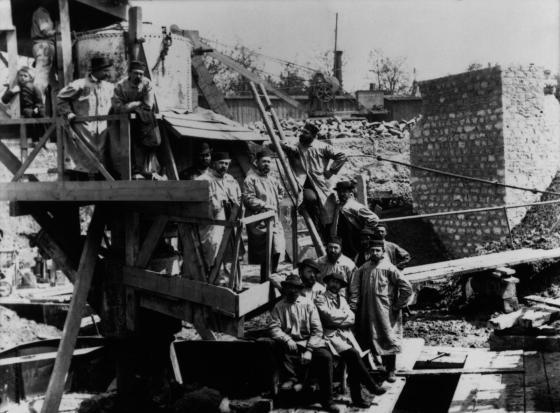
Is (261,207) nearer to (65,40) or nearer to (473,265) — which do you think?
(65,40)

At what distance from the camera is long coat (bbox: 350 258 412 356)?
277 inches

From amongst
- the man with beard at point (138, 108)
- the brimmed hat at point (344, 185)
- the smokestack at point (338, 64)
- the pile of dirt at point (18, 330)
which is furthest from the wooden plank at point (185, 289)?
the smokestack at point (338, 64)

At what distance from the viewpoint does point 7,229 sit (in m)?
23.0

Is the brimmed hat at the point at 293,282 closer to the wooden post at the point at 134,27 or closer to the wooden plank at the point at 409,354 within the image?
the wooden plank at the point at 409,354

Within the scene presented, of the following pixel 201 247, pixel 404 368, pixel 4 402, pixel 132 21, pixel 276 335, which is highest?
pixel 132 21

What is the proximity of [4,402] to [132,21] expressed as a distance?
6593 millimetres

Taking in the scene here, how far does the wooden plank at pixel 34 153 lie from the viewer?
7180 millimetres

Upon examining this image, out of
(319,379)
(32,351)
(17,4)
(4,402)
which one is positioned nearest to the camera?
(319,379)

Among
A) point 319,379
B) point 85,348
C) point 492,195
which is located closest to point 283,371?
point 319,379

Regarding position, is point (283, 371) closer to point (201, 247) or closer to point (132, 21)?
point (201, 247)

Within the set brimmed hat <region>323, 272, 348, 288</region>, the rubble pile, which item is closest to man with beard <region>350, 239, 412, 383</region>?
brimmed hat <region>323, 272, 348, 288</region>

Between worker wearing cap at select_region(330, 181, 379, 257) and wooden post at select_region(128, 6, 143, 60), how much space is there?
124 inches

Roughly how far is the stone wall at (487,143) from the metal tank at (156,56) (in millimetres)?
8784

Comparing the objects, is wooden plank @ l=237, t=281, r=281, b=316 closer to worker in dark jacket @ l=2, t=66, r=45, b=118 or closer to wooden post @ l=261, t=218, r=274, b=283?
wooden post @ l=261, t=218, r=274, b=283
